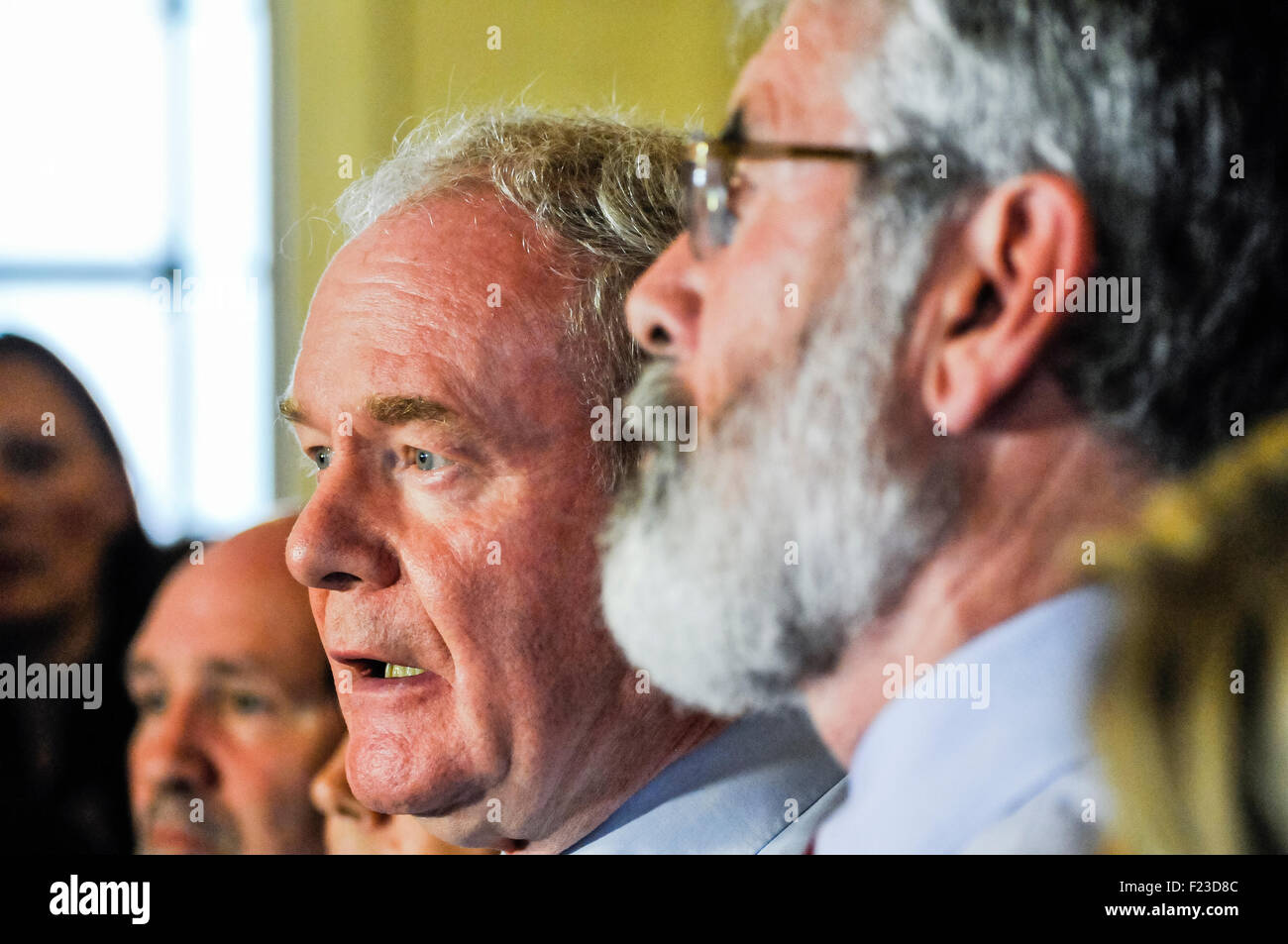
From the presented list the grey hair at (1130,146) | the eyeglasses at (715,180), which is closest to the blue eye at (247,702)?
the eyeglasses at (715,180)

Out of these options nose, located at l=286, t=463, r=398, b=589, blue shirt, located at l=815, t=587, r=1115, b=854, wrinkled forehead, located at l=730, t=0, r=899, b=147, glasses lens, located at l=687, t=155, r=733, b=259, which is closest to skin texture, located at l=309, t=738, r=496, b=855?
nose, located at l=286, t=463, r=398, b=589

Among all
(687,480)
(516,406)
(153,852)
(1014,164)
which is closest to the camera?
(1014,164)

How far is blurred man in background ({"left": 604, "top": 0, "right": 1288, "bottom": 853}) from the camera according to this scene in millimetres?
956

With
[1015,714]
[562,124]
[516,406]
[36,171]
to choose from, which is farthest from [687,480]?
[36,171]

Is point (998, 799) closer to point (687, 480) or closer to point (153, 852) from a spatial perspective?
point (687, 480)

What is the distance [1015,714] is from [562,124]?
2.23 feet

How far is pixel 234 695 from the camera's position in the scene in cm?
135

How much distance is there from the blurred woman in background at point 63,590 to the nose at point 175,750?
0.02 m

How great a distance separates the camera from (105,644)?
1351mm

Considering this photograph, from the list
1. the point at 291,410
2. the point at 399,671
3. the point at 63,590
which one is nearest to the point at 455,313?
the point at 291,410

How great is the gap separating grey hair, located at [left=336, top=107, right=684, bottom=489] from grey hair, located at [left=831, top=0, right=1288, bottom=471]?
296 millimetres

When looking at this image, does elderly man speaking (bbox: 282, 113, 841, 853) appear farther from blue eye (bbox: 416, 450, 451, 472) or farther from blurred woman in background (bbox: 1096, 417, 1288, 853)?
blurred woman in background (bbox: 1096, 417, 1288, 853)

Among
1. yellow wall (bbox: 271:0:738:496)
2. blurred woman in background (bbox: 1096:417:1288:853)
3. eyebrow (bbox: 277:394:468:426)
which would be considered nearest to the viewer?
blurred woman in background (bbox: 1096:417:1288:853)

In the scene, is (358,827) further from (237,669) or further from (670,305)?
(670,305)
